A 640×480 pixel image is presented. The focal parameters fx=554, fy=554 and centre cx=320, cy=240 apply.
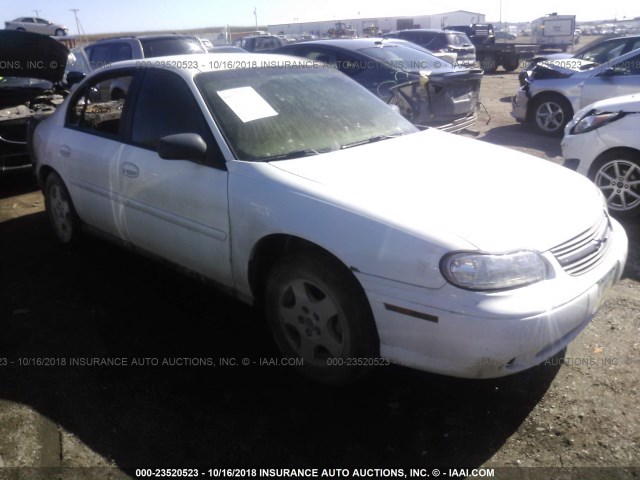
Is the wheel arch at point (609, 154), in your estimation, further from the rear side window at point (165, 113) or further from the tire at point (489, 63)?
the tire at point (489, 63)

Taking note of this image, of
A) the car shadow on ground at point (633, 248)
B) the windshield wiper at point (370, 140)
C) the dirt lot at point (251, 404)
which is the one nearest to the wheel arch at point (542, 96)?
the car shadow on ground at point (633, 248)

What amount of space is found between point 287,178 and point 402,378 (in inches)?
48.8

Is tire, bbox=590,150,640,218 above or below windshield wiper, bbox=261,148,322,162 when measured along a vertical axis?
below

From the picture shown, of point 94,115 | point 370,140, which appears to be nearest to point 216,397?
point 370,140

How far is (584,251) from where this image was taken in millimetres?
2629

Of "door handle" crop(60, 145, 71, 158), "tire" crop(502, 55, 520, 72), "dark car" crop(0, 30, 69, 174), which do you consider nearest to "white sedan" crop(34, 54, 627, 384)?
"door handle" crop(60, 145, 71, 158)

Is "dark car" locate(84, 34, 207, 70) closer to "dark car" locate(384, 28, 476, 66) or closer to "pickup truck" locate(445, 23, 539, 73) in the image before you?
"dark car" locate(384, 28, 476, 66)

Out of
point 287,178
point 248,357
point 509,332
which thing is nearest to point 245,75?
point 287,178

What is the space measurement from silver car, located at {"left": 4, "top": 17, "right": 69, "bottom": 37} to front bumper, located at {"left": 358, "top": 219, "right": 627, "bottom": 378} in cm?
3322

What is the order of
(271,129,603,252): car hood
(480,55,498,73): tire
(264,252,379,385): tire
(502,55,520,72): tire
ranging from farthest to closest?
(480,55,498,73): tire → (502,55,520,72): tire → (264,252,379,385): tire → (271,129,603,252): car hood

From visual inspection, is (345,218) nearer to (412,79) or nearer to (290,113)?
(290,113)

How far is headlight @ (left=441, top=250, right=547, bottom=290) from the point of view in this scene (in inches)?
89.8

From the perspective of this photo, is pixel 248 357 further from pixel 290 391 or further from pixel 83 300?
pixel 83 300

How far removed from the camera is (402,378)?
2994 mm
